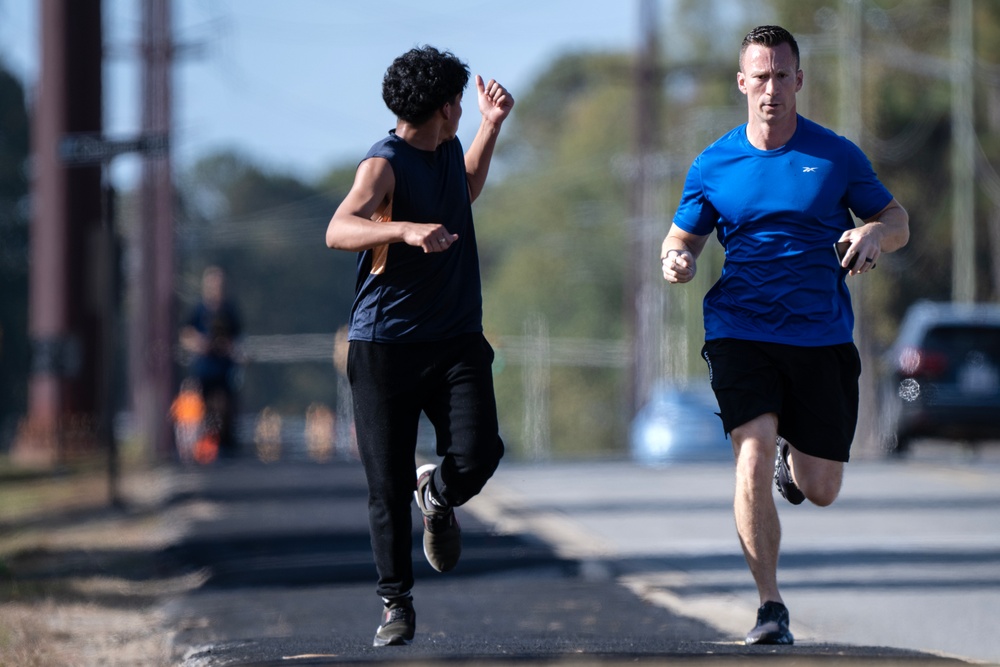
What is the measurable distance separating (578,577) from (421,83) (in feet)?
12.7

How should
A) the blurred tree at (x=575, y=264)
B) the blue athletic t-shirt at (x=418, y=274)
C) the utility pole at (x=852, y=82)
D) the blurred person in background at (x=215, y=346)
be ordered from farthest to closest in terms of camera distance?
the blurred tree at (x=575, y=264), the utility pole at (x=852, y=82), the blurred person in background at (x=215, y=346), the blue athletic t-shirt at (x=418, y=274)

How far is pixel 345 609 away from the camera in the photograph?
7.83 metres

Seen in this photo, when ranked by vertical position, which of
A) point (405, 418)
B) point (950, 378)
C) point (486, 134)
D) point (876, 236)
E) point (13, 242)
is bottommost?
point (950, 378)

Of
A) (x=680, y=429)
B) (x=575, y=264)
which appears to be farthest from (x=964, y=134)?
(x=575, y=264)

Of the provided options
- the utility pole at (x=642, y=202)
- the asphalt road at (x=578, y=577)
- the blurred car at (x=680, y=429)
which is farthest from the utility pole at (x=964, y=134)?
the asphalt road at (x=578, y=577)

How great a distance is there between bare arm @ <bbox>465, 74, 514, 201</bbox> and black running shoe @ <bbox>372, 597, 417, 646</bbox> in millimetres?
1468

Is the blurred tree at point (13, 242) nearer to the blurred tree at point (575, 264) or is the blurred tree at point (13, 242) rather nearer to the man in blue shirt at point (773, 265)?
the blurred tree at point (575, 264)

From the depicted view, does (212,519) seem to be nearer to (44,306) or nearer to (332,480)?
(332,480)

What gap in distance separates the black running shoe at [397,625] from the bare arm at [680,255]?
1451 mm

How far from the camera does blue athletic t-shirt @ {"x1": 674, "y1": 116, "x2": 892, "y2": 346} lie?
624 cm

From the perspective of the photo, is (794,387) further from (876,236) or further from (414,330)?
(414,330)

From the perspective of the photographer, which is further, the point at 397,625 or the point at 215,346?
the point at 215,346

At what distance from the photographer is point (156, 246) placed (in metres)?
31.4

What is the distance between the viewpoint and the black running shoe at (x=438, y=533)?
644cm
